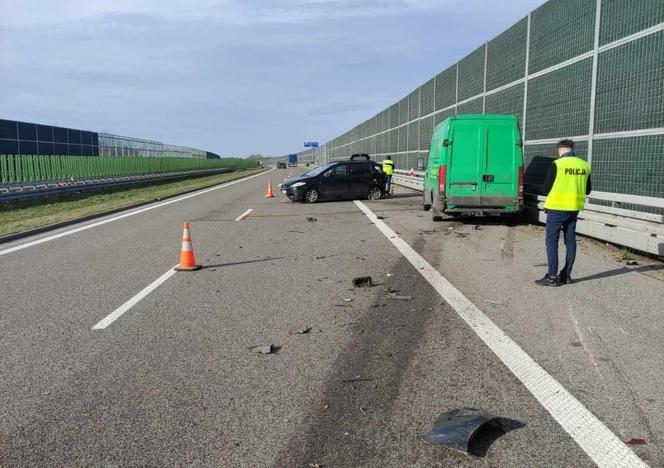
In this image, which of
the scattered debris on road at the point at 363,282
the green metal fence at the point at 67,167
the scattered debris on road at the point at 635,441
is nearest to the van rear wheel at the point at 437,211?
the scattered debris on road at the point at 363,282

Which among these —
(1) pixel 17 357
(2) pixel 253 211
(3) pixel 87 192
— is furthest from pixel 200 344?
(3) pixel 87 192

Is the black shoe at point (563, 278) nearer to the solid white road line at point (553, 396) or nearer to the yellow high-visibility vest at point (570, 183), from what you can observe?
the yellow high-visibility vest at point (570, 183)

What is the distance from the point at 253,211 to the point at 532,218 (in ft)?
28.7

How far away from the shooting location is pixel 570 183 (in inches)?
296

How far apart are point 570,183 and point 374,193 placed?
1593 cm

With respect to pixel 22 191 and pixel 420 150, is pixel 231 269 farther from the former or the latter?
pixel 420 150

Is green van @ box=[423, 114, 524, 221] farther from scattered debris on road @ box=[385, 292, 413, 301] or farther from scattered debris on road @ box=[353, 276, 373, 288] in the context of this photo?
scattered debris on road @ box=[385, 292, 413, 301]

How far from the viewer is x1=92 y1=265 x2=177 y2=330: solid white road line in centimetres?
593

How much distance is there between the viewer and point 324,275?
8344 mm

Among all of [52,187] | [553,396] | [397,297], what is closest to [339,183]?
[52,187]

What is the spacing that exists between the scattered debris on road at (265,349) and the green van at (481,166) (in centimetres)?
969

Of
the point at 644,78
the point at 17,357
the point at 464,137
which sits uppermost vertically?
the point at 644,78

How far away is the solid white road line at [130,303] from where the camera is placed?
593 cm

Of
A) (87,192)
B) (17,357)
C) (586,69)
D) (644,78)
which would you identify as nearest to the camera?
(17,357)
